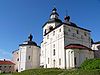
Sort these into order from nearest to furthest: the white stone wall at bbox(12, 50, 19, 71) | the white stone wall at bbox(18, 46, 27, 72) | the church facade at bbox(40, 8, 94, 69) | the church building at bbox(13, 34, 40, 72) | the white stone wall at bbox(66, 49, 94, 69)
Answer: the white stone wall at bbox(66, 49, 94, 69) < the church facade at bbox(40, 8, 94, 69) < the white stone wall at bbox(18, 46, 27, 72) < the church building at bbox(13, 34, 40, 72) < the white stone wall at bbox(12, 50, 19, 71)

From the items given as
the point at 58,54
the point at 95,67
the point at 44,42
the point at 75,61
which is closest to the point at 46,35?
the point at 44,42

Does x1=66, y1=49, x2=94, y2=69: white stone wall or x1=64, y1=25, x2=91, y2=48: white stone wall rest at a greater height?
x1=64, y1=25, x2=91, y2=48: white stone wall

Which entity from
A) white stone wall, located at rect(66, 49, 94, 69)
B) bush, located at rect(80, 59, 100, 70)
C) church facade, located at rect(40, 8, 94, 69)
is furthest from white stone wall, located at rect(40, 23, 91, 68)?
bush, located at rect(80, 59, 100, 70)

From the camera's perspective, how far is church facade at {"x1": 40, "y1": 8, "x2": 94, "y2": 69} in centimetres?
4191

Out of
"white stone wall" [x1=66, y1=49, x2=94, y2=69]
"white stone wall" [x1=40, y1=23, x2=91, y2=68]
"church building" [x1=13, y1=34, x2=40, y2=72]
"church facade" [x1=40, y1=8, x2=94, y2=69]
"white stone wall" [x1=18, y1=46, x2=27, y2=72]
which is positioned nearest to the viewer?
"white stone wall" [x1=66, y1=49, x2=94, y2=69]

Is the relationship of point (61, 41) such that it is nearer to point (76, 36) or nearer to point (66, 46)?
point (66, 46)

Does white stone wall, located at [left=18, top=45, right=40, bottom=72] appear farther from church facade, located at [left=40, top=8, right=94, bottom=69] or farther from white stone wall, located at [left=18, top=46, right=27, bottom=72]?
church facade, located at [left=40, top=8, right=94, bottom=69]

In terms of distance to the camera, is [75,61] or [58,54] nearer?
[75,61]

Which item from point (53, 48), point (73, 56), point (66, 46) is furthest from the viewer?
point (53, 48)

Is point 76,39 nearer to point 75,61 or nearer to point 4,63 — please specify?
point 75,61

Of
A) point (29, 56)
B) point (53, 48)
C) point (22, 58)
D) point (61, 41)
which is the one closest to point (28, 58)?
point (29, 56)

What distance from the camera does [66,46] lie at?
4334 cm

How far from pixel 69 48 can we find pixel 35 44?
1805 cm

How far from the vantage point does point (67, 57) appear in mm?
42125
